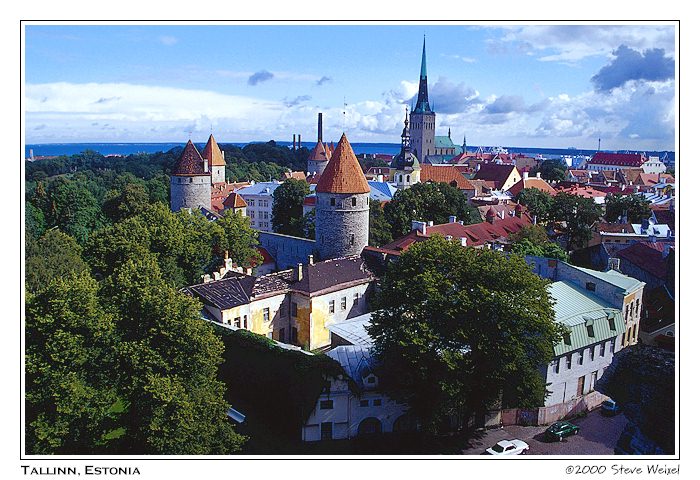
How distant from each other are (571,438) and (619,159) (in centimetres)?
12077

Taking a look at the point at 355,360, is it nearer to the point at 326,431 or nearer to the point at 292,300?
the point at 326,431

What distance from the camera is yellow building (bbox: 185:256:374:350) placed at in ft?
89.5

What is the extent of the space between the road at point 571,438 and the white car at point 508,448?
25 cm

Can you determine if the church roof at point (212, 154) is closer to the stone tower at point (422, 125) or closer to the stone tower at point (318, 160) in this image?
the stone tower at point (318, 160)

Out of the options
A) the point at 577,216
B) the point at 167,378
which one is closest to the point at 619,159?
the point at 577,216

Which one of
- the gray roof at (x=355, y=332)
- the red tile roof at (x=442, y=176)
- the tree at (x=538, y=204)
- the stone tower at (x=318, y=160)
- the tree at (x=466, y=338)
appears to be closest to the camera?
the tree at (x=466, y=338)

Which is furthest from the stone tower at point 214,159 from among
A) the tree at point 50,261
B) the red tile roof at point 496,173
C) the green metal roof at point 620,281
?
the green metal roof at point 620,281

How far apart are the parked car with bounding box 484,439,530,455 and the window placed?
4.80 m

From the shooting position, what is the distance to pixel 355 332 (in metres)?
25.0

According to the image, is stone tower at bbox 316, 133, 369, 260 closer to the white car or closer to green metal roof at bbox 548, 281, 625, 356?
green metal roof at bbox 548, 281, 625, 356

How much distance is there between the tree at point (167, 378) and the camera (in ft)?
53.7

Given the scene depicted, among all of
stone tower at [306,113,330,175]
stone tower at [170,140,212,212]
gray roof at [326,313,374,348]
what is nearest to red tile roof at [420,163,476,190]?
stone tower at [306,113,330,175]
